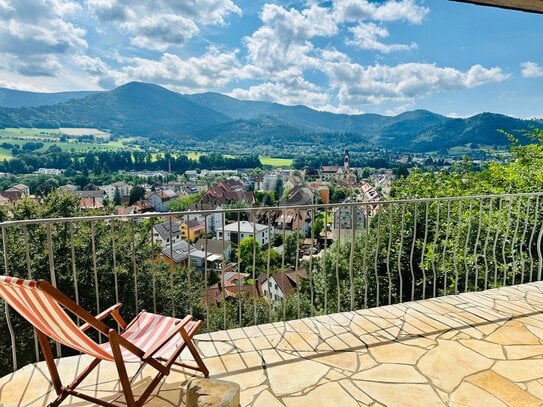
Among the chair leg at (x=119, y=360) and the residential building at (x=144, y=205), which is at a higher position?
the chair leg at (x=119, y=360)

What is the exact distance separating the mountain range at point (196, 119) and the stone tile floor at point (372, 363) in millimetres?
29627

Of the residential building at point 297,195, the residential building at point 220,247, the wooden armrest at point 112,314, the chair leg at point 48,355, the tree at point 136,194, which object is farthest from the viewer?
the tree at point 136,194

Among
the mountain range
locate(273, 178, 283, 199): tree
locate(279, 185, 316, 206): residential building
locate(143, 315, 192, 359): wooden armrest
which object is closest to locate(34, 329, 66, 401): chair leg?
locate(143, 315, 192, 359): wooden armrest

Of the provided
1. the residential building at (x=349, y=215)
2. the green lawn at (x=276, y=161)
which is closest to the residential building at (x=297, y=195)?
the green lawn at (x=276, y=161)

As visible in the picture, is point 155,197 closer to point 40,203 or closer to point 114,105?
point 40,203

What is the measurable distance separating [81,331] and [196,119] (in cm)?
7489

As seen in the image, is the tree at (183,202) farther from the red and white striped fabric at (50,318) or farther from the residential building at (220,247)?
the red and white striped fabric at (50,318)

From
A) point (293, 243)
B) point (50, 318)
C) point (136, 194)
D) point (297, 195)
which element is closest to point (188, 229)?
point (50, 318)

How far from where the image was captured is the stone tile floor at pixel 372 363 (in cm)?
229

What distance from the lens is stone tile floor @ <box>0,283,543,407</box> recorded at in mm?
2285

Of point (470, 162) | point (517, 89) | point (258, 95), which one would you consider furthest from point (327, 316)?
point (258, 95)

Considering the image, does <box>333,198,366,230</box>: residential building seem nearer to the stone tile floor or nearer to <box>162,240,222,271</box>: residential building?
the stone tile floor

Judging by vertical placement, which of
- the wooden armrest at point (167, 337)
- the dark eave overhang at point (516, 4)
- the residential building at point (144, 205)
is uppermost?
the dark eave overhang at point (516, 4)

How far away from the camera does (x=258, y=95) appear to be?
79062 mm
